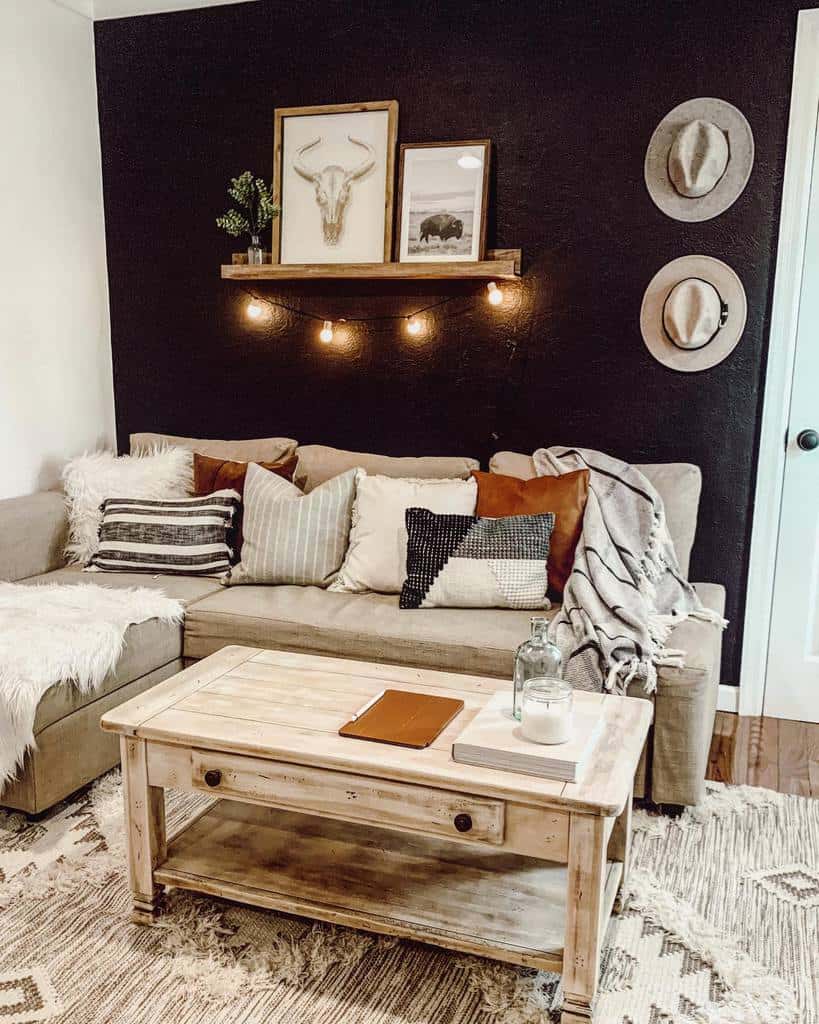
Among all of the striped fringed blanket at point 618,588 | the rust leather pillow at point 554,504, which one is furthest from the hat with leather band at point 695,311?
the rust leather pillow at point 554,504

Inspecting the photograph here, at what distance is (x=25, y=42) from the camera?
11.7ft

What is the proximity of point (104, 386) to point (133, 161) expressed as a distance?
0.98m

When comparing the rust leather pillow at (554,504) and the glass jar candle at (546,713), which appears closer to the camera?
the glass jar candle at (546,713)

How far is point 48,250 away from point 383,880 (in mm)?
2933

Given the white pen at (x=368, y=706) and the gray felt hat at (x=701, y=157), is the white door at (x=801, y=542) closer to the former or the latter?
the gray felt hat at (x=701, y=157)

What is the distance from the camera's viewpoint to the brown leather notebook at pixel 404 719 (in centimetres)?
188

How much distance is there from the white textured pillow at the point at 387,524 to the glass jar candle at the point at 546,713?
1265mm

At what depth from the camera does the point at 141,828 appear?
2.01 meters

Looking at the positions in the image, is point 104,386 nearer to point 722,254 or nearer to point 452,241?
point 452,241

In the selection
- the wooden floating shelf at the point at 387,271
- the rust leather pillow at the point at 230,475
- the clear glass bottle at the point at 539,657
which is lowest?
the clear glass bottle at the point at 539,657

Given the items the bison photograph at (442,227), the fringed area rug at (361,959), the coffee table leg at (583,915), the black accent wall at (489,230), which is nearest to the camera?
the coffee table leg at (583,915)

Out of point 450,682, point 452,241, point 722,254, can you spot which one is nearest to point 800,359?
point 722,254

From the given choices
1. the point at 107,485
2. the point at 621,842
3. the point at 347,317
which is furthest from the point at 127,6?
the point at 621,842

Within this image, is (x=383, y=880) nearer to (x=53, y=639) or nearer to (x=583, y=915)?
(x=583, y=915)
